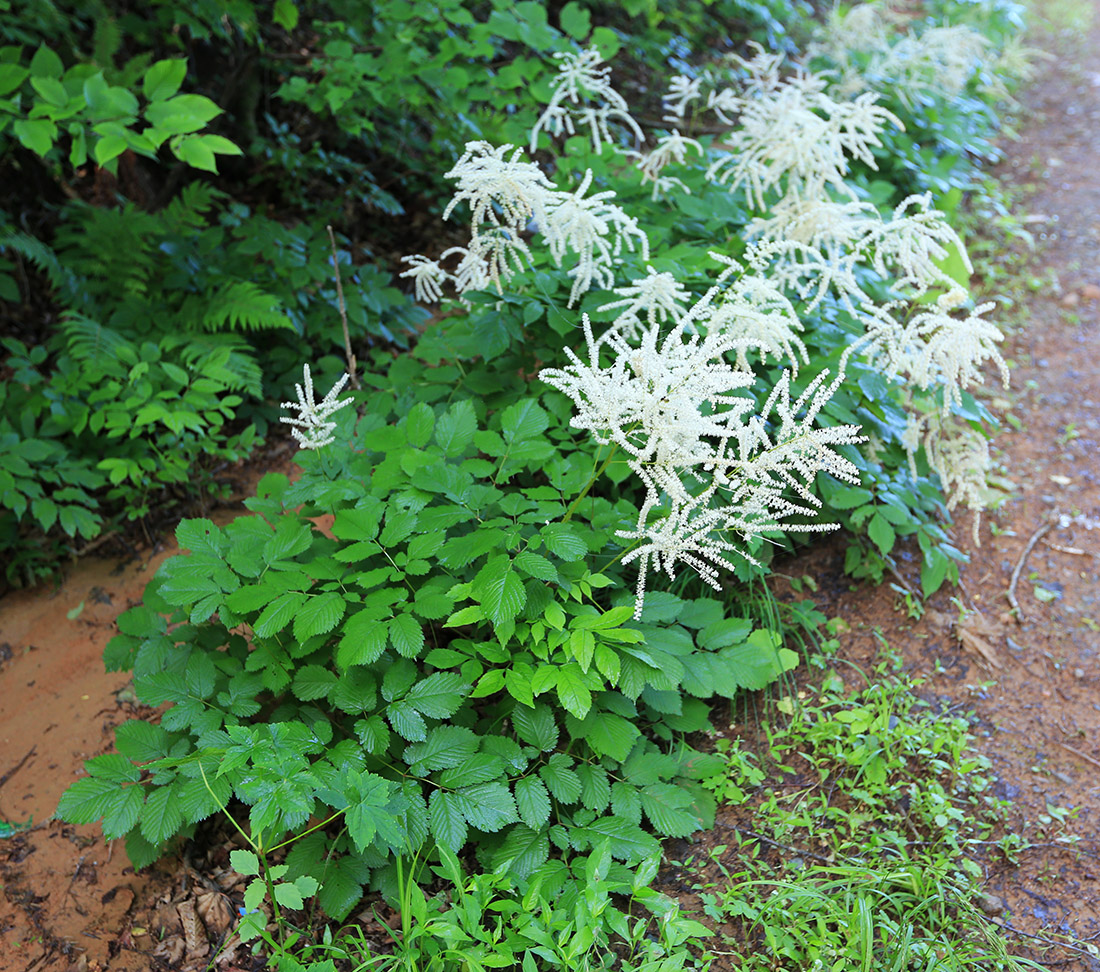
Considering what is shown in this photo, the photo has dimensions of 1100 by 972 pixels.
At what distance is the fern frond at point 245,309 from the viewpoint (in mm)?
3824

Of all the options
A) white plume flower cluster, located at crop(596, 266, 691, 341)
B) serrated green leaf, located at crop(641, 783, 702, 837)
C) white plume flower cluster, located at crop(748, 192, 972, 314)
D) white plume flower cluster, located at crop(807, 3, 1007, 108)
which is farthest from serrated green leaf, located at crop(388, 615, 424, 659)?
white plume flower cluster, located at crop(807, 3, 1007, 108)

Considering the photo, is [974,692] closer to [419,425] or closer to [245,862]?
[419,425]

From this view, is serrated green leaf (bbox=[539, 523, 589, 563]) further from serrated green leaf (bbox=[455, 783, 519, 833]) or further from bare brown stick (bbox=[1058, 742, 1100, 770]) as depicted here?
bare brown stick (bbox=[1058, 742, 1100, 770])

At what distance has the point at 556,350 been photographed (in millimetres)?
3006

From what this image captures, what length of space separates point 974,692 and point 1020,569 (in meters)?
0.73

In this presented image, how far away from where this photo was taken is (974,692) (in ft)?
8.94

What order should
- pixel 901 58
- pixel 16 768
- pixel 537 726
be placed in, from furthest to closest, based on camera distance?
pixel 901 58
pixel 16 768
pixel 537 726

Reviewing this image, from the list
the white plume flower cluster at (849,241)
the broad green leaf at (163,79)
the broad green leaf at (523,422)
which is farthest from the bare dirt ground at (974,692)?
the broad green leaf at (163,79)

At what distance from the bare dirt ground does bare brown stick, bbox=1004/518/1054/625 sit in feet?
0.03

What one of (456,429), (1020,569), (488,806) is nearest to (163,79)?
(456,429)

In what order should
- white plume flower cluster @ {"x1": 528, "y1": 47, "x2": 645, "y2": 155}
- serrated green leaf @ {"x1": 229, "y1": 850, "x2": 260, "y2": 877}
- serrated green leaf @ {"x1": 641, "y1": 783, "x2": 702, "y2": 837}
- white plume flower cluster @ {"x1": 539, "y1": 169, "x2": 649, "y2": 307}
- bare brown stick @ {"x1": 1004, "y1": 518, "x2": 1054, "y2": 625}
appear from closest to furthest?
serrated green leaf @ {"x1": 229, "y1": 850, "x2": 260, "y2": 877}, serrated green leaf @ {"x1": 641, "y1": 783, "x2": 702, "y2": 837}, white plume flower cluster @ {"x1": 539, "y1": 169, "x2": 649, "y2": 307}, bare brown stick @ {"x1": 1004, "y1": 518, "x2": 1054, "y2": 625}, white plume flower cluster @ {"x1": 528, "y1": 47, "x2": 645, "y2": 155}

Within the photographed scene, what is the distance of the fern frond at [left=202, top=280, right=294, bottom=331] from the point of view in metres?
3.82

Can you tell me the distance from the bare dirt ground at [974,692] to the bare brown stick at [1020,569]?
0.03 ft

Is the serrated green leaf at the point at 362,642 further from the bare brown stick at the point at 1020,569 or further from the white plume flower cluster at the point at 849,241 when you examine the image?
the bare brown stick at the point at 1020,569
